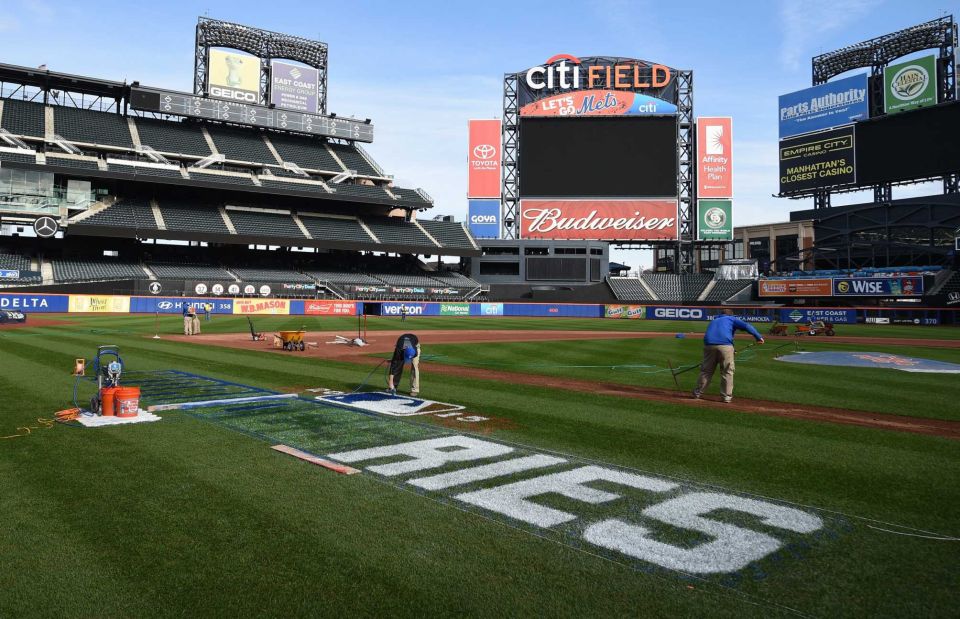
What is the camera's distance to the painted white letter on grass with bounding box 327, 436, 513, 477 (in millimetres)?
7348

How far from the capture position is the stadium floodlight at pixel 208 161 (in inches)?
2451

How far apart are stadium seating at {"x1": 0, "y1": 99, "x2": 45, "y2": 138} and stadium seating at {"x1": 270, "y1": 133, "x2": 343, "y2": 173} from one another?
2202 centimetres

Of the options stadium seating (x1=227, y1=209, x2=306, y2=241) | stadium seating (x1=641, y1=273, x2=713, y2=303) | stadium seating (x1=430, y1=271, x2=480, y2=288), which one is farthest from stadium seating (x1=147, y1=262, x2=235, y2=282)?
stadium seating (x1=641, y1=273, x2=713, y2=303)

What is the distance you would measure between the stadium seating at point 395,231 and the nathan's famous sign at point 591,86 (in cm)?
1871

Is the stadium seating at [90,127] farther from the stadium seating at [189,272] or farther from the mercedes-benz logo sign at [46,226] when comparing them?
the stadium seating at [189,272]

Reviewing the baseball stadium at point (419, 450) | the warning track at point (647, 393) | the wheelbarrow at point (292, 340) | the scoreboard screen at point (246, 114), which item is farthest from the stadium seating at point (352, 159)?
the wheelbarrow at point (292, 340)

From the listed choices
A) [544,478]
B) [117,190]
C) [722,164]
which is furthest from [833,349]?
[117,190]

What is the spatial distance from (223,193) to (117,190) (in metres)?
9.42

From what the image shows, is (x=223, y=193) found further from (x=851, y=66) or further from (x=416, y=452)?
(x=851, y=66)

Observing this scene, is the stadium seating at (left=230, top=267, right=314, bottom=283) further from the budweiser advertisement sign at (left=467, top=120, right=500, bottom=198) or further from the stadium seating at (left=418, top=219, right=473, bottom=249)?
the budweiser advertisement sign at (left=467, top=120, right=500, bottom=198)

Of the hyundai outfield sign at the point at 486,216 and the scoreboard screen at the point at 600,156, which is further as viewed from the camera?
the hyundai outfield sign at the point at 486,216

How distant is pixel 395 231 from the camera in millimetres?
70062

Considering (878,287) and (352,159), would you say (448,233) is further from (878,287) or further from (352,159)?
(878,287)

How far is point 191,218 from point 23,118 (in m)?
18.0
